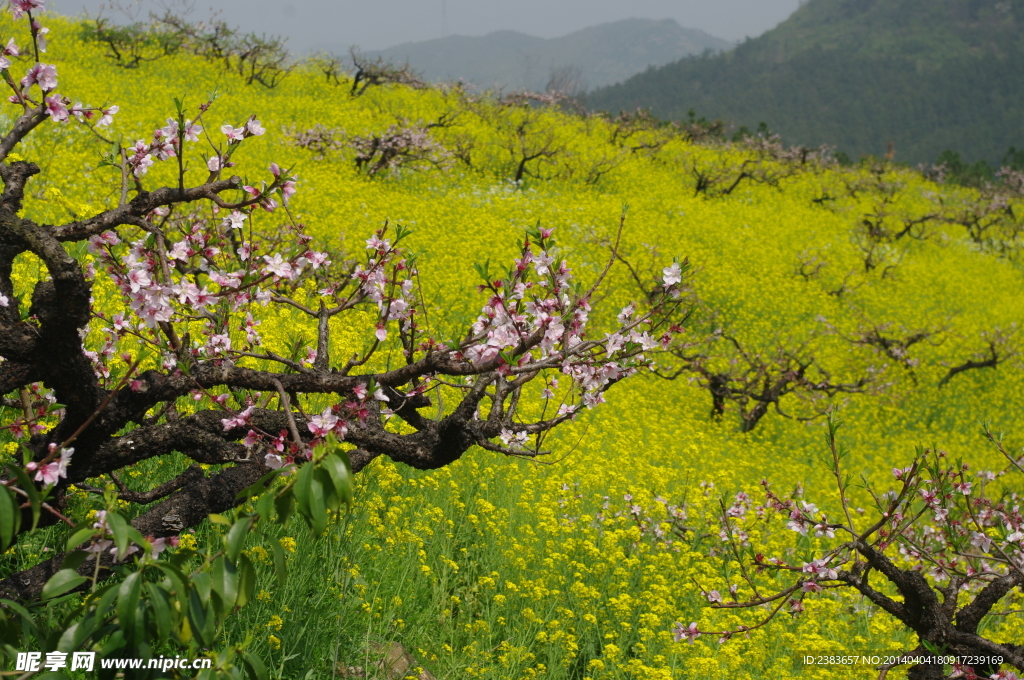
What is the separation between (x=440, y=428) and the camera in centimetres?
347

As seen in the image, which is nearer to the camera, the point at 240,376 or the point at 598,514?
the point at 240,376

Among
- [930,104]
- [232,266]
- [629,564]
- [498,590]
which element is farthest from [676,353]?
[930,104]

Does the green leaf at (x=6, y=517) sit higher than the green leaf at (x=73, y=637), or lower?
higher

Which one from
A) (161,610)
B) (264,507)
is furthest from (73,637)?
(264,507)

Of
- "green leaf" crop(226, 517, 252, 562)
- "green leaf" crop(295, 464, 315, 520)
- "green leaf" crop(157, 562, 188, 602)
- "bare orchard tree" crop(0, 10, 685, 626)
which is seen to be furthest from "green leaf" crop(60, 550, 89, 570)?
"green leaf" crop(295, 464, 315, 520)

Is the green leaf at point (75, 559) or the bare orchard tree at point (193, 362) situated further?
the bare orchard tree at point (193, 362)

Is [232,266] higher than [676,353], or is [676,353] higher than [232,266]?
[232,266]

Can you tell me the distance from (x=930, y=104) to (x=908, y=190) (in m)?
90.7

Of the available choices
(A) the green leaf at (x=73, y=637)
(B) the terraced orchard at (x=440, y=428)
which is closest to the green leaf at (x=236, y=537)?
(B) the terraced orchard at (x=440, y=428)

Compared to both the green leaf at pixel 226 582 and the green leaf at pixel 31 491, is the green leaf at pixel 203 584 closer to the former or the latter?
the green leaf at pixel 226 582

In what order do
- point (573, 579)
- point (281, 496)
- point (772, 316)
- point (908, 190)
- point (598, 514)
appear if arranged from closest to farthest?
point (281, 496), point (573, 579), point (598, 514), point (772, 316), point (908, 190)

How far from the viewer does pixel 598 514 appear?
23.0 feet

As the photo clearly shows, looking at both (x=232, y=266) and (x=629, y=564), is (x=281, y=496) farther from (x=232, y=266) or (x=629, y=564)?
(x=629, y=564)

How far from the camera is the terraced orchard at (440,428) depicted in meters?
2.69
